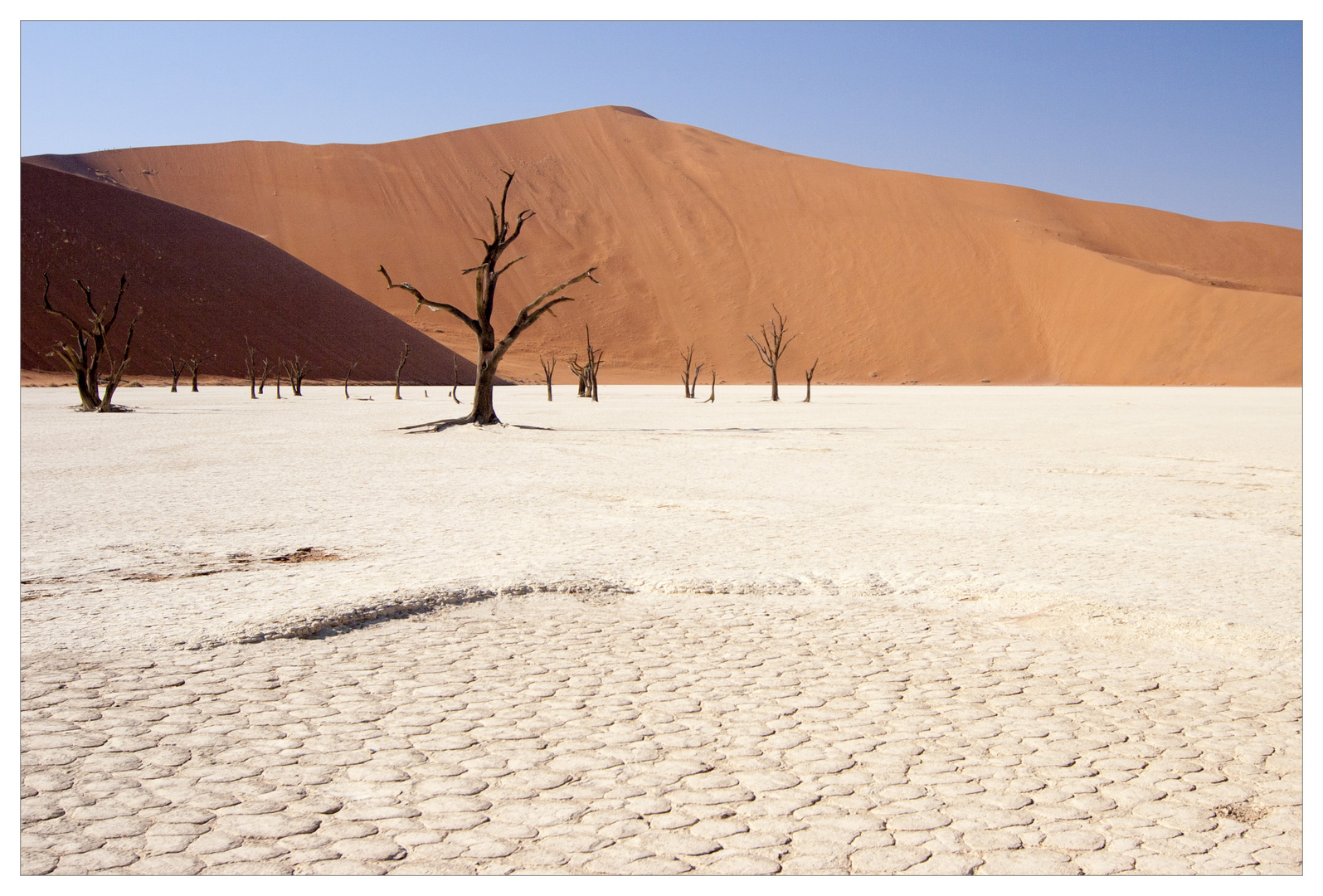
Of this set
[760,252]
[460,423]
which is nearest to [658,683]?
[460,423]

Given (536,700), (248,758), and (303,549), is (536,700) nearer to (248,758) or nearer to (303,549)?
(248,758)

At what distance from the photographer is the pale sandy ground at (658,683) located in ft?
11.2

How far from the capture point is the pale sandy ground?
3414 millimetres

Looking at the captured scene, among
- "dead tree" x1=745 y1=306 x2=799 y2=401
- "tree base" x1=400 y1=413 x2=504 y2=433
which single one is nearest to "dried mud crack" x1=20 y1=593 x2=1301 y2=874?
"tree base" x1=400 y1=413 x2=504 y2=433

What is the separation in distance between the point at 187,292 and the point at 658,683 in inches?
3186

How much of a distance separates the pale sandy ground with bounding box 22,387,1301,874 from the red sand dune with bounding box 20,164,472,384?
6598cm

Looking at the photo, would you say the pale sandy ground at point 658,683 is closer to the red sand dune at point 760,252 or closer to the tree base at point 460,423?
the tree base at point 460,423


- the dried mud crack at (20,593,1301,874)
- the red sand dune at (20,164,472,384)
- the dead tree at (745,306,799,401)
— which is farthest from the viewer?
the red sand dune at (20,164,472,384)

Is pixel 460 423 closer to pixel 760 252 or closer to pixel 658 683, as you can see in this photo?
pixel 658 683

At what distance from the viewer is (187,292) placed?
7788 centimetres

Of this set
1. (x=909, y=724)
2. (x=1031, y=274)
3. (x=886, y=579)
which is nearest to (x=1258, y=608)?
(x=886, y=579)

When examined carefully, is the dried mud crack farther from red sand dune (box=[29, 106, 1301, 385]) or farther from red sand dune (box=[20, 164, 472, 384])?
red sand dune (box=[29, 106, 1301, 385])

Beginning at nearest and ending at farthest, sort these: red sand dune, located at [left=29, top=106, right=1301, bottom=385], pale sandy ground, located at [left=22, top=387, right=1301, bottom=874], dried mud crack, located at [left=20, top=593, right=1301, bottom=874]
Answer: dried mud crack, located at [left=20, top=593, right=1301, bottom=874] → pale sandy ground, located at [left=22, top=387, right=1301, bottom=874] → red sand dune, located at [left=29, top=106, right=1301, bottom=385]

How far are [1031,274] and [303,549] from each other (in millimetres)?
108357
